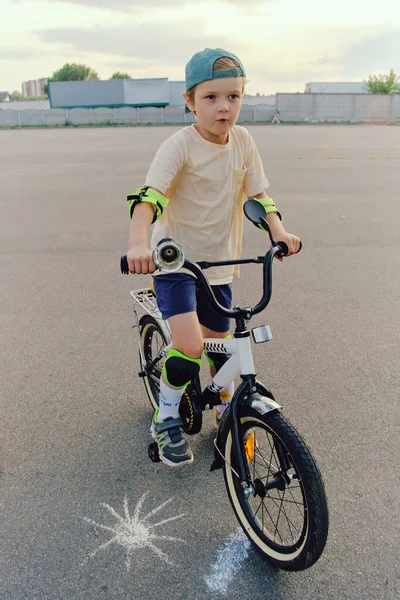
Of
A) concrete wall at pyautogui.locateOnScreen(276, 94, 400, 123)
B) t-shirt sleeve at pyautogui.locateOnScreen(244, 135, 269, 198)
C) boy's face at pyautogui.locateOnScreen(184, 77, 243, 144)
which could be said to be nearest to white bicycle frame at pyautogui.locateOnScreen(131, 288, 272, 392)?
t-shirt sleeve at pyautogui.locateOnScreen(244, 135, 269, 198)

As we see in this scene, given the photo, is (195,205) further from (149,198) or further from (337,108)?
(337,108)

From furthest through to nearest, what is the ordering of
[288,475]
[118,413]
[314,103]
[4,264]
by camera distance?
[314,103] < [4,264] < [118,413] < [288,475]

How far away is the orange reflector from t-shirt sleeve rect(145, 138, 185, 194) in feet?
3.76

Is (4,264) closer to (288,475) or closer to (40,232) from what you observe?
(40,232)

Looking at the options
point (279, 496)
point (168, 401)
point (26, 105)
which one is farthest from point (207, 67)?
point (26, 105)

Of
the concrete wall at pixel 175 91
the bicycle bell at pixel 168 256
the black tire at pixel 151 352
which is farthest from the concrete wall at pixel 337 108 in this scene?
the bicycle bell at pixel 168 256

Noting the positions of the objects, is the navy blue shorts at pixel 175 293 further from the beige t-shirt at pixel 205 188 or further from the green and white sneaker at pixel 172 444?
the green and white sneaker at pixel 172 444

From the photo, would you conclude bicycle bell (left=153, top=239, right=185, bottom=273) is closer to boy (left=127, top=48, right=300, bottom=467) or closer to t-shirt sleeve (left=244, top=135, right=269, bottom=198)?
boy (left=127, top=48, right=300, bottom=467)

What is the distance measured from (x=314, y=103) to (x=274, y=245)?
2178 inches

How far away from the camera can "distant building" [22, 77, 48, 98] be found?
6149 inches

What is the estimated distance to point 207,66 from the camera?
7.48ft

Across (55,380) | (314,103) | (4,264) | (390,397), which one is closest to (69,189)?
(4,264)

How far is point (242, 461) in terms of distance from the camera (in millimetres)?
2305

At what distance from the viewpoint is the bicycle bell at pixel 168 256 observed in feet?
6.29
